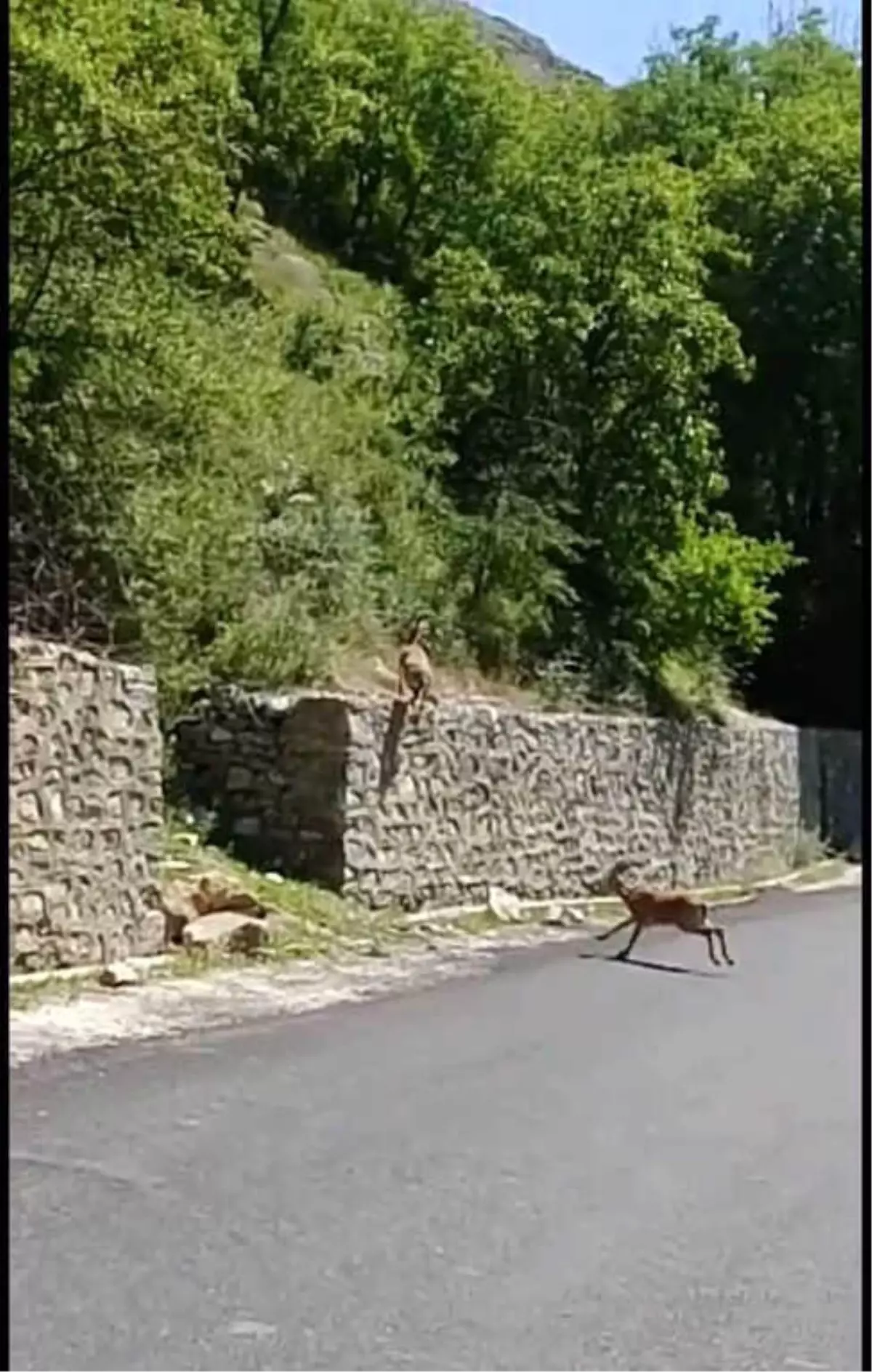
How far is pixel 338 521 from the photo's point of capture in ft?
53.1

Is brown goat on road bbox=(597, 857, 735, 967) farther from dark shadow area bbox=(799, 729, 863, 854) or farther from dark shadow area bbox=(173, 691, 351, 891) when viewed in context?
dark shadow area bbox=(799, 729, 863, 854)

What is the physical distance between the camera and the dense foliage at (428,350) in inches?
488

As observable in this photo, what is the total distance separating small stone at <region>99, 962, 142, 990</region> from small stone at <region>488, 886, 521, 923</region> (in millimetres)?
4856

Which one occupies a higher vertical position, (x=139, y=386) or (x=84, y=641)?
(x=139, y=386)

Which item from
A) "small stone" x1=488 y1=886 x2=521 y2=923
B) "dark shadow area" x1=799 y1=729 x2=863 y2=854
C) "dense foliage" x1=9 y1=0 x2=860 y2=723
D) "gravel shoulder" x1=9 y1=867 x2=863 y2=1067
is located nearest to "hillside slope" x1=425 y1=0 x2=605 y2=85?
"dense foliage" x1=9 y1=0 x2=860 y2=723

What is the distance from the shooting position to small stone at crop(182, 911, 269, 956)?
11.3 meters

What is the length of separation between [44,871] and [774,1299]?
20.5 feet

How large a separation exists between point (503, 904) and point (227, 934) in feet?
13.5

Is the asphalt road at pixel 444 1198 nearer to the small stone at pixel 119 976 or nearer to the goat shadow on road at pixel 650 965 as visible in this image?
the small stone at pixel 119 976

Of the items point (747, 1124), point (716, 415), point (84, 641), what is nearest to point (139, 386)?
point (84, 641)

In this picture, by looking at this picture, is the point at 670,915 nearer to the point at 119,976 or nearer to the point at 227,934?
the point at 227,934

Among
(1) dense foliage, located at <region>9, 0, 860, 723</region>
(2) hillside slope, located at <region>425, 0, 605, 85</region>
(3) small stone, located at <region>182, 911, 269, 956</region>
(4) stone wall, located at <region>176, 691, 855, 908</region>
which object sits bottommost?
(3) small stone, located at <region>182, 911, 269, 956</region>

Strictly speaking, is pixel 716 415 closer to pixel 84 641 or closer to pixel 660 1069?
pixel 84 641

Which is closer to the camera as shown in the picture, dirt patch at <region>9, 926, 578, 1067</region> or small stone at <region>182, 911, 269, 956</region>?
dirt patch at <region>9, 926, 578, 1067</region>
